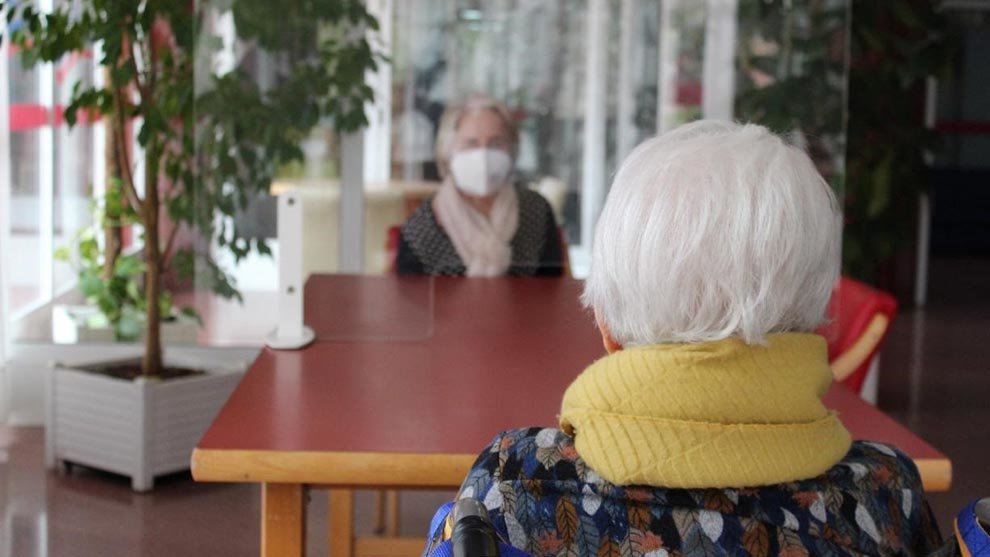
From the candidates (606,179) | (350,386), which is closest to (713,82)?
(606,179)

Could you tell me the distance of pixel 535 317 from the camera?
3414 millimetres

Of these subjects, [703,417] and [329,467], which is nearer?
[703,417]

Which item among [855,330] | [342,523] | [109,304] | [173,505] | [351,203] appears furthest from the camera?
[109,304]

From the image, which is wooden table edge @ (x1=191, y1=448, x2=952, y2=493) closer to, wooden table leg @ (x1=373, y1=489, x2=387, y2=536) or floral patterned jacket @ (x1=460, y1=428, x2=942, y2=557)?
floral patterned jacket @ (x1=460, y1=428, x2=942, y2=557)

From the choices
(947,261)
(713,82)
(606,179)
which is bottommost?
(947,261)

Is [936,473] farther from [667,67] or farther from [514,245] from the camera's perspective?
[667,67]

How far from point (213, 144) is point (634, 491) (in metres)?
2.86

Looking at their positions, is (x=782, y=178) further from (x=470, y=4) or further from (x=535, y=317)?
(x=470, y=4)

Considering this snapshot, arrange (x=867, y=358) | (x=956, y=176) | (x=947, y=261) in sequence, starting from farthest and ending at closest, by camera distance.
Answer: (x=956, y=176) → (x=947, y=261) → (x=867, y=358)

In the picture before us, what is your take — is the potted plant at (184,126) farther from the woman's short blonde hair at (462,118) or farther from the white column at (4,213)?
the white column at (4,213)

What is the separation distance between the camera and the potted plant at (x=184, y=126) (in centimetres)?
417

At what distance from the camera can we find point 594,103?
193 inches

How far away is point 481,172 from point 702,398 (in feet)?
10.1

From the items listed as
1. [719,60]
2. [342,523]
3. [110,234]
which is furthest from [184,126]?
[342,523]
